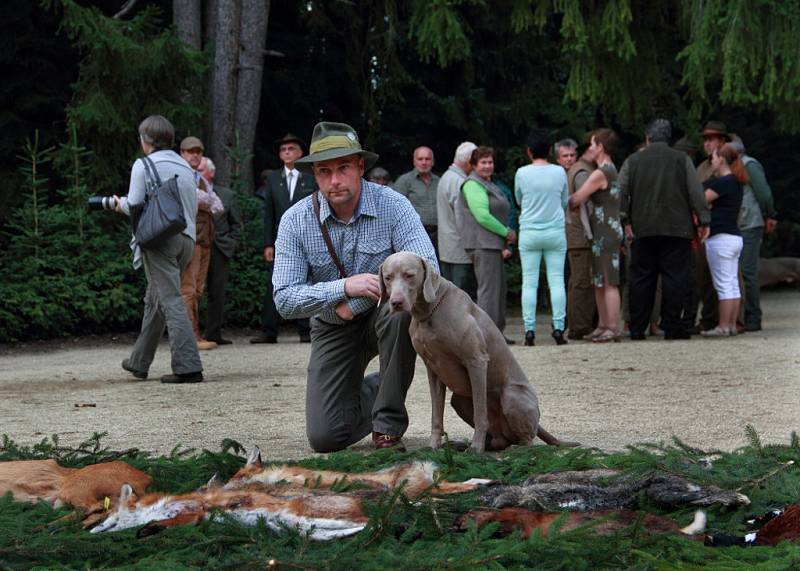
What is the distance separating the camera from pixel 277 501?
4.70m

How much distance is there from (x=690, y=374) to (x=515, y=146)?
12.6m

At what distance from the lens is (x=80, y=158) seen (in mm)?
17500

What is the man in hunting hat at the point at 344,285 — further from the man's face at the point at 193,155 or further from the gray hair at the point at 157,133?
the man's face at the point at 193,155

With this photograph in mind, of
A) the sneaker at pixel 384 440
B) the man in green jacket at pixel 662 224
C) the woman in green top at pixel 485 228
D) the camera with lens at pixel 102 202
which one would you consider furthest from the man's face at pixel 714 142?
the sneaker at pixel 384 440

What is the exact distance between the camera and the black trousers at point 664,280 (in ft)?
46.0

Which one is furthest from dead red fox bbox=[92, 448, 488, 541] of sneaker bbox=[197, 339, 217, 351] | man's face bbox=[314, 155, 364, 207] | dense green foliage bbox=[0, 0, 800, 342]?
dense green foliage bbox=[0, 0, 800, 342]

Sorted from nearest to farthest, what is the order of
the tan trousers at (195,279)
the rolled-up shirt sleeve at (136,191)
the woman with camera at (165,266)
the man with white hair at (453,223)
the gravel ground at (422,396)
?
the gravel ground at (422,396) < the woman with camera at (165,266) < the rolled-up shirt sleeve at (136,191) < the tan trousers at (195,279) < the man with white hair at (453,223)

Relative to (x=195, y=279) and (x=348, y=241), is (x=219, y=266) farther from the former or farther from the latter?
(x=348, y=241)

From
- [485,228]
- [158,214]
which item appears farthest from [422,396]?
[485,228]

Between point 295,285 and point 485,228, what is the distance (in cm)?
658

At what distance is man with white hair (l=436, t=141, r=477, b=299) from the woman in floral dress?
3.91 ft

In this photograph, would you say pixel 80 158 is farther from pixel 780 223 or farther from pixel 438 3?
pixel 780 223

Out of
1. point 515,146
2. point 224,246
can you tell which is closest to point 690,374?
point 224,246

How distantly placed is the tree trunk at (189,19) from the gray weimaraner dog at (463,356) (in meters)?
12.9
